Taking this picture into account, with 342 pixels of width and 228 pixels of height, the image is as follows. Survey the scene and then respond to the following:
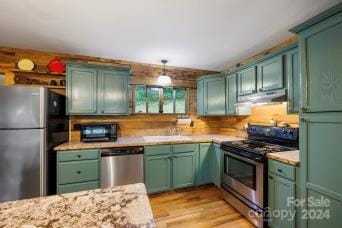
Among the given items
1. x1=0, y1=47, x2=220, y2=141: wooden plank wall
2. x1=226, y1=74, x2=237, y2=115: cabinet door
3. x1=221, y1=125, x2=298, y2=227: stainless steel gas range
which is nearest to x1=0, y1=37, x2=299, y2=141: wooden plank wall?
x1=0, y1=47, x2=220, y2=141: wooden plank wall

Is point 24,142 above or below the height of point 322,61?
below

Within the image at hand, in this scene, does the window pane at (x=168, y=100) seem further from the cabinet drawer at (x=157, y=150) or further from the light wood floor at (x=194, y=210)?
the light wood floor at (x=194, y=210)

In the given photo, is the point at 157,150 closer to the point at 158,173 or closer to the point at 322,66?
the point at 158,173

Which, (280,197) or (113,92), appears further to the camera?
(113,92)

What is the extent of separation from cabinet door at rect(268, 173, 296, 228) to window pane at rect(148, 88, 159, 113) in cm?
221

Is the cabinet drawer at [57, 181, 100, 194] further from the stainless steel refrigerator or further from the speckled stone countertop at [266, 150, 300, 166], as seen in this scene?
the speckled stone countertop at [266, 150, 300, 166]

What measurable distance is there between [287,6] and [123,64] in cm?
259

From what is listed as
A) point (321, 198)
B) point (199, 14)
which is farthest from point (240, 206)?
point (199, 14)

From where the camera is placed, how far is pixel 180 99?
3.67 m

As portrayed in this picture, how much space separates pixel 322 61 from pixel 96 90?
2818 mm

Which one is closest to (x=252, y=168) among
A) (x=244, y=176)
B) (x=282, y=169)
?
(x=244, y=176)

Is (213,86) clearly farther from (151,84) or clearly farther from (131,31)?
(131,31)

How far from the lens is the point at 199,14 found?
184cm

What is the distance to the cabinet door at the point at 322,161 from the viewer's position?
53.2 inches
